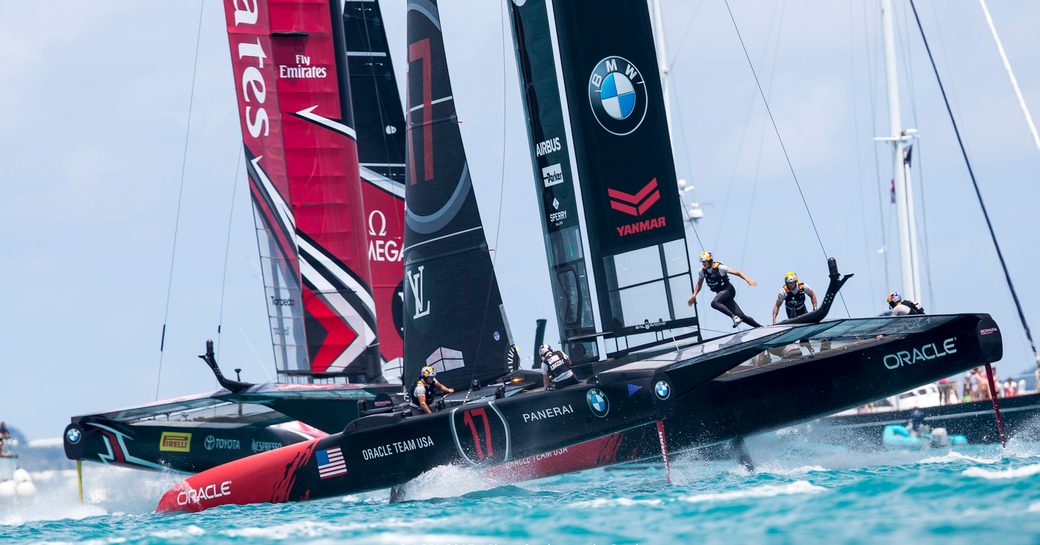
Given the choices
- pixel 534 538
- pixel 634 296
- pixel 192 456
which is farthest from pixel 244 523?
pixel 192 456

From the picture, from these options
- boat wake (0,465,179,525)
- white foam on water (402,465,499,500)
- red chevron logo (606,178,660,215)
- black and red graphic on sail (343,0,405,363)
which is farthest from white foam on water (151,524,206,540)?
black and red graphic on sail (343,0,405,363)

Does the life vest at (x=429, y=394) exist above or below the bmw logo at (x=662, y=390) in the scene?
above

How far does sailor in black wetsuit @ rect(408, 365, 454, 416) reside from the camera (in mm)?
13484

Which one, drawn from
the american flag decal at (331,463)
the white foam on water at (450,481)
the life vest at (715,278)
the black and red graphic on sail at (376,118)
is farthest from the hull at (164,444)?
the life vest at (715,278)

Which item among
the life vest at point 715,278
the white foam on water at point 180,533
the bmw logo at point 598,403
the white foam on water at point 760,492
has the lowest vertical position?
the white foam on water at point 760,492

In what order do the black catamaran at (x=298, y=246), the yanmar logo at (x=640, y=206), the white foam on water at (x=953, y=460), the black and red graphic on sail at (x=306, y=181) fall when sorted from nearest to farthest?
the white foam on water at (x=953, y=460) → the yanmar logo at (x=640, y=206) → the black catamaran at (x=298, y=246) → the black and red graphic on sail at (x=306, y=181)

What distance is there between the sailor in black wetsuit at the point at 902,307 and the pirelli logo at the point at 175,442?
29.5 feet

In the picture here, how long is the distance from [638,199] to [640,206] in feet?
0.25

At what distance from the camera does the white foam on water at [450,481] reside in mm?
12891

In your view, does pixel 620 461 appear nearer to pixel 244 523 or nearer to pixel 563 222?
pixel 563 222

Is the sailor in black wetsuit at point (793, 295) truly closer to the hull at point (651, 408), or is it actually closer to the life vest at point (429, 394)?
the hull at point (651, 408)

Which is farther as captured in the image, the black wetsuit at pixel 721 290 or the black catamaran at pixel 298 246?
the black catamaran at pixel 298 246

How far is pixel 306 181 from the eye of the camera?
1811 centimetres

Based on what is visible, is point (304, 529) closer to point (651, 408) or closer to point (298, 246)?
point (651, 408)
